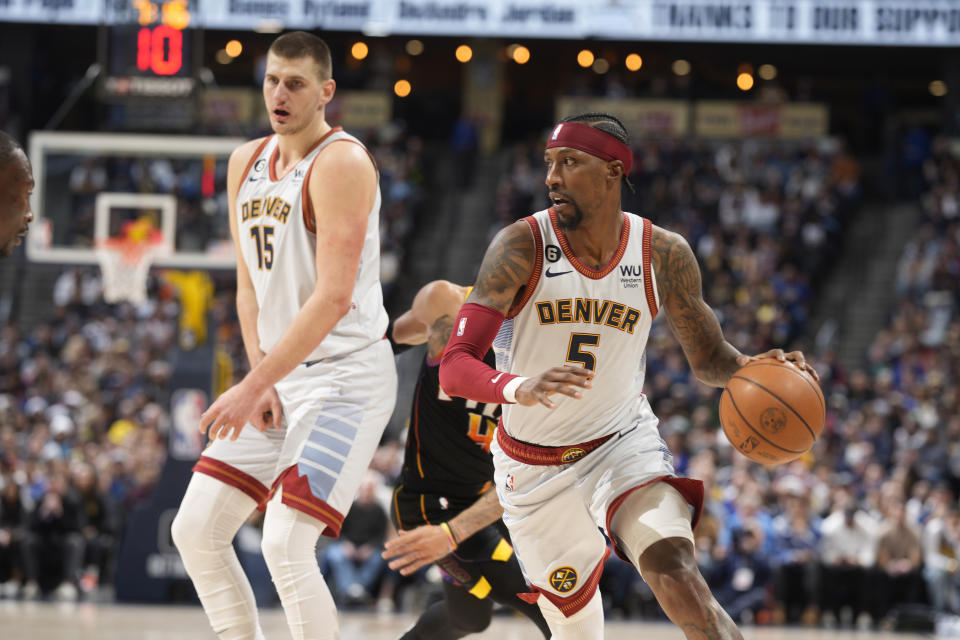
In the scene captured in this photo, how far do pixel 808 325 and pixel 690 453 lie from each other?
643cm

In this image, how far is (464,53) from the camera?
79.2 ft

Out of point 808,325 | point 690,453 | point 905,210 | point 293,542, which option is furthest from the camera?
point 905,210

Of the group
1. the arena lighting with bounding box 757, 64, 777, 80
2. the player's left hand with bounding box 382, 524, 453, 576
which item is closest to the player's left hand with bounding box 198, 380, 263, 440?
the player's left hand with bounding box 382, 524, 453, 576

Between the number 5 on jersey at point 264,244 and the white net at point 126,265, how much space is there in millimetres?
7641

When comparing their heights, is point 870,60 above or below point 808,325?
above

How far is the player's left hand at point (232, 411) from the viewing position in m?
4.27

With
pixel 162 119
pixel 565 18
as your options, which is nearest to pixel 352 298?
pixel 162 119

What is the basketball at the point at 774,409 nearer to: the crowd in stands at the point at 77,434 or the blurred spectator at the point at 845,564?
the blurred spectator at the point at 845,564

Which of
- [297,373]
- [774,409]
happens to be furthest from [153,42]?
[774,409]

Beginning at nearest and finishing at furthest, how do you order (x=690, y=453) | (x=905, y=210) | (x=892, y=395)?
(x=690, y=453), (x=892, y=395), (x=905, y=210)

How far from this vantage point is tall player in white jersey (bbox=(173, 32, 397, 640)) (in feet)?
14.4

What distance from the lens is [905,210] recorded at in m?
22.0

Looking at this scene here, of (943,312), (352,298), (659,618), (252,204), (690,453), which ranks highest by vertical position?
(252,204)

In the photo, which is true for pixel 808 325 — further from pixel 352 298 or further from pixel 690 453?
pixel 352 298
